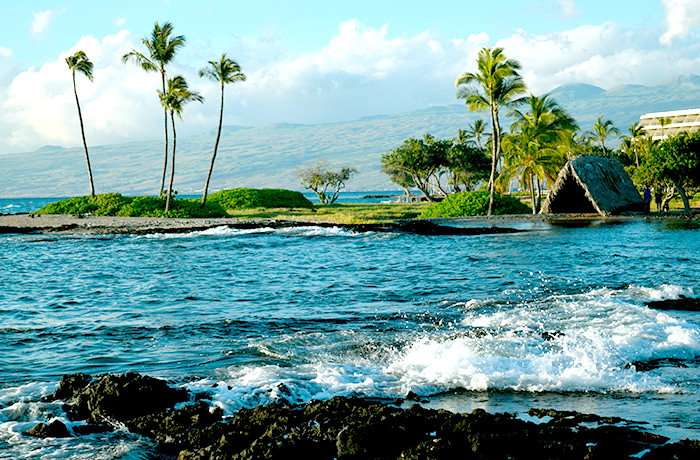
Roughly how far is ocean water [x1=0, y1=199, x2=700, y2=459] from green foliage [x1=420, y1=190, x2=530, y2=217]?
64.5ft

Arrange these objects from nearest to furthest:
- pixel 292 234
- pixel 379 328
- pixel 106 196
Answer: pixel 379 328 → pixel 292 234 → pixel 106 196

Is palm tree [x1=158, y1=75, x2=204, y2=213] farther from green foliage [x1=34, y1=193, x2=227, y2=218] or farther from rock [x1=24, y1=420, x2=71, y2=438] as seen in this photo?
rock [x1=24, y1=420, x2=71, y2=438]

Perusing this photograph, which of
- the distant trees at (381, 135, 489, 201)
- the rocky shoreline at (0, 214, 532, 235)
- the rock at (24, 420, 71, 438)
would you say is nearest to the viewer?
the rock at (24, 420, 71, 438)

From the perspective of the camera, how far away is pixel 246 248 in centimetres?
2839

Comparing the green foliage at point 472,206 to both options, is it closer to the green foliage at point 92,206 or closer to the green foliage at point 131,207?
the green foliage at point 131,207

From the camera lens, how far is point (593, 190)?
40.6 m

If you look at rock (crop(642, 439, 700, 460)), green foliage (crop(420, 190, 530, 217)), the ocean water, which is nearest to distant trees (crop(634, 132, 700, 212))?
green foliage (crop(420, 190, 530, 217))

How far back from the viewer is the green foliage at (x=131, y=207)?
4600 cm

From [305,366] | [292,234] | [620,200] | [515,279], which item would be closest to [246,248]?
[292,234]

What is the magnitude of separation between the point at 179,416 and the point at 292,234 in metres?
27.4

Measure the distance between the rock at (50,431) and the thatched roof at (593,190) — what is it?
125 ft

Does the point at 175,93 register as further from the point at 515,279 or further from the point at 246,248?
the point at 515,279

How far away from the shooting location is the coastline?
3556 cm

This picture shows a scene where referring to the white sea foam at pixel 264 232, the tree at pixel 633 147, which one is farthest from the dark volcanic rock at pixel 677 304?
the tree at pixel 633 147
